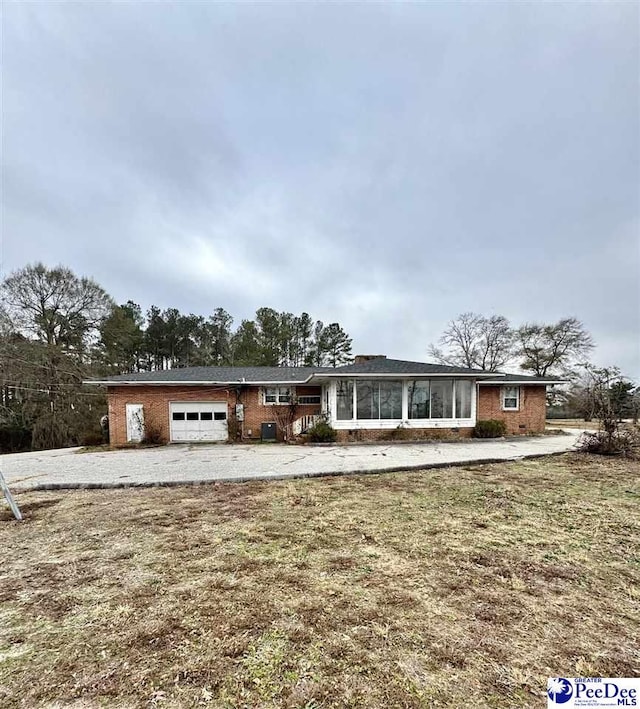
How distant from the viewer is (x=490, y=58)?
31.2 ft

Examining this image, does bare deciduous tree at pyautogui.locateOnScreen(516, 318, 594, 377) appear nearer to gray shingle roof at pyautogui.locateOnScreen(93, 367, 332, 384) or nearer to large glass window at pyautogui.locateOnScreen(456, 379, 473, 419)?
large glass window at pyautogui.locateOnScreen(456, 379, 473, 419)

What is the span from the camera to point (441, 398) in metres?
13.7

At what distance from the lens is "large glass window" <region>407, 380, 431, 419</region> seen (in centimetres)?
1352

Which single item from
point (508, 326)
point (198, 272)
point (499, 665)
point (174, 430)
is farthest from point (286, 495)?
point (508, 326)

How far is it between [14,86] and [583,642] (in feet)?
47.0

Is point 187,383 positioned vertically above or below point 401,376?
below

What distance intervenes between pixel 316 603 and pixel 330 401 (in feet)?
35.3

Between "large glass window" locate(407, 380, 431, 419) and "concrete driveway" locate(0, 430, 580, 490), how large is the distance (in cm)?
139

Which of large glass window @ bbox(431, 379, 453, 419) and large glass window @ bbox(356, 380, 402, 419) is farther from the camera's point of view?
large glass window @ bbox(431, 379, 453, 419)

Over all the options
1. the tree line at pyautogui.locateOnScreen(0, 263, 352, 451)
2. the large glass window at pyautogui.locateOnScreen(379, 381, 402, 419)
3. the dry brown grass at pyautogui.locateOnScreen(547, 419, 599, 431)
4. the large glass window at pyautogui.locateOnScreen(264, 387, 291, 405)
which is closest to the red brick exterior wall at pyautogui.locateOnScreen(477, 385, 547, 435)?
the large glass window at pyautogui.locateOnScreen(379, 381, 402, 419)

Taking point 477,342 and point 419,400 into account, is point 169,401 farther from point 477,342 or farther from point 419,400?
point 477,342

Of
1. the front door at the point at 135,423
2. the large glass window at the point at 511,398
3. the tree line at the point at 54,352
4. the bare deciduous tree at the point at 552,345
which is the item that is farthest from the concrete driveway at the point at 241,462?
the bare deciduous tree at the point at 552,345

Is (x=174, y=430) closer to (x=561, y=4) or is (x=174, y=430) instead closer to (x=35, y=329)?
(x=35, y=329)

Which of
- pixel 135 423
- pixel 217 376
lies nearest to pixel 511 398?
pixel 217 376
